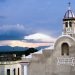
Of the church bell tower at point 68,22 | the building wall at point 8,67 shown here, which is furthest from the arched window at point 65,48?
the building wall at point 8,67

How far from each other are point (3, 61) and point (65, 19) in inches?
410

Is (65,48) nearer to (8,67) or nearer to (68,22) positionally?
(68,22)

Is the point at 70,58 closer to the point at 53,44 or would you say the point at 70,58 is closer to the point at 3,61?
the point at 53,44

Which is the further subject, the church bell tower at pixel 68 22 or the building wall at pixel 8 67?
the building wall at pixel 8 67

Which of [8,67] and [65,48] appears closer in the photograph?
[65,48]

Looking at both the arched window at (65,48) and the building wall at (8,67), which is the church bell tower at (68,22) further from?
the building wall at (8,67)

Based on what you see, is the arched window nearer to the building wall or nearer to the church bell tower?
the church bell tower

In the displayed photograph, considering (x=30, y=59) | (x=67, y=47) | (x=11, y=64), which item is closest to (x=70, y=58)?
(x=67, y=47)

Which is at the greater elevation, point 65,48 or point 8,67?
point 65,48

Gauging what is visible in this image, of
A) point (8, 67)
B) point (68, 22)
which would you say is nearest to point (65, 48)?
point (68, 22)

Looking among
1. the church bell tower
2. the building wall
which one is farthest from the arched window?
the building wall

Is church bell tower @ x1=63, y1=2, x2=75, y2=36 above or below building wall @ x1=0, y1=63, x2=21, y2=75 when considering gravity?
above

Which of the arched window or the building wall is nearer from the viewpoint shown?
the arched window

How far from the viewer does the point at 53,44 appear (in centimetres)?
3238
